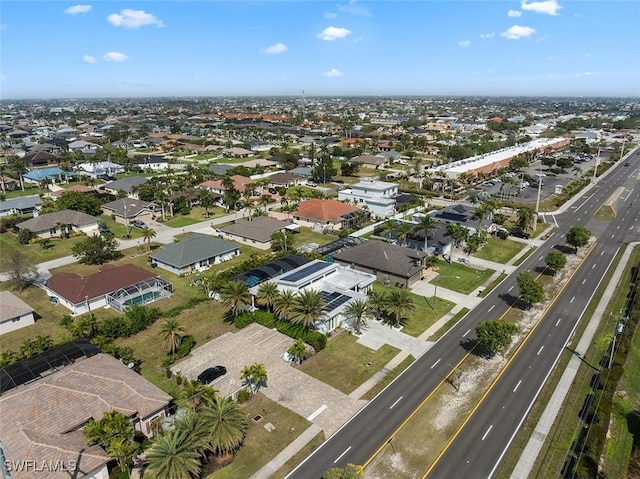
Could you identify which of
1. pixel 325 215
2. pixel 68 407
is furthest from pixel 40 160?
pixel 68 407

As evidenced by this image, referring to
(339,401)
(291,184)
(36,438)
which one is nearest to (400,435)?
(339,401)

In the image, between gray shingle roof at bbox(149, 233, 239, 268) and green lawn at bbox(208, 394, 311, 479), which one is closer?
green lawn at bbox(208, 394, 311, 479)

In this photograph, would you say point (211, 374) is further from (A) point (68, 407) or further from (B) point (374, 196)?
(B) point (374, 196)

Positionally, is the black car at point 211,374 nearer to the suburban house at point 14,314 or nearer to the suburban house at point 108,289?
the suburban house at point 108,289

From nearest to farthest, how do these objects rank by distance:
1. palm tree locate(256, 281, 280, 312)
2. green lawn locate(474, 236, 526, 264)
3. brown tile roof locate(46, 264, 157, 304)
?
palm tree locate(256, 281, 280, 312), brown tile roof locate(46, 264, 157, 304), green lawn locate(474, 236, 526, 264)

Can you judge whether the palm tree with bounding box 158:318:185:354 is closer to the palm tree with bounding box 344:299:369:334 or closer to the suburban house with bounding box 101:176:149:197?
the palm tree with bounding box 344:299:369:334

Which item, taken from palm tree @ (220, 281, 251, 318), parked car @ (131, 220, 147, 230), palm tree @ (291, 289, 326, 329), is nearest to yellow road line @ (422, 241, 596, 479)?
palm tree @ (291, 289, 326, 329)

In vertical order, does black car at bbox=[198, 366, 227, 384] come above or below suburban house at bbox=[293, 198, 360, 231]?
below
